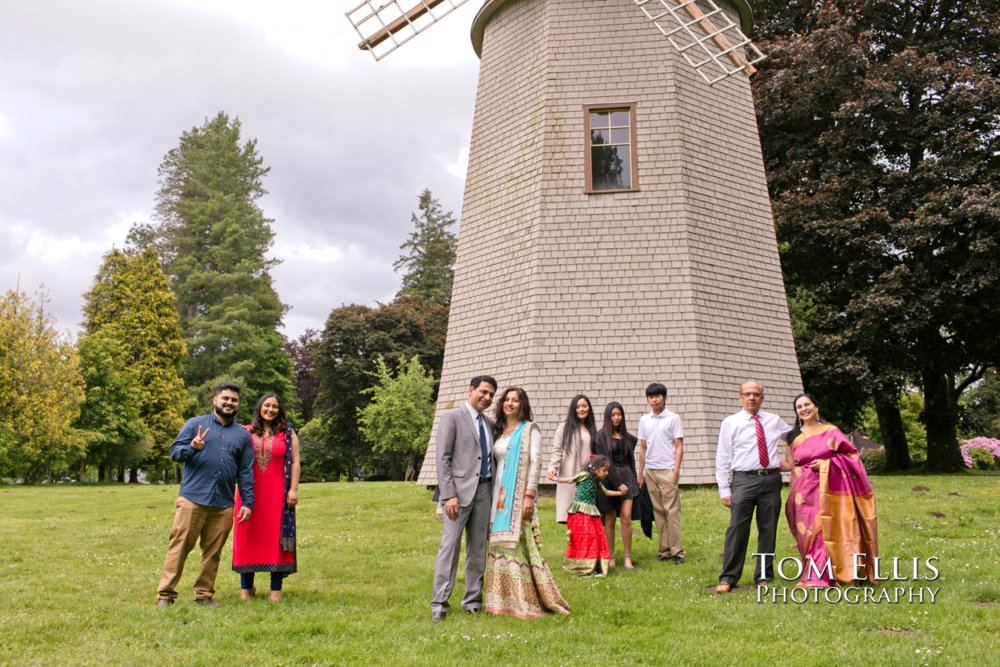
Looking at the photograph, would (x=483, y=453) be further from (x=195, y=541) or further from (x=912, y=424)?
(x=912, y=424)

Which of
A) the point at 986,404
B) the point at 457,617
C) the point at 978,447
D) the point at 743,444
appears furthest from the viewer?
the point at 986,404

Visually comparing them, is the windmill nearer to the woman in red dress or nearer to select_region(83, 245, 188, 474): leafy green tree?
the woman in red dress

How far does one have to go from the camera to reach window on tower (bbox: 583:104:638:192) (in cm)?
1527

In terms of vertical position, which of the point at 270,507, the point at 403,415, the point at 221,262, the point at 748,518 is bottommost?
the point at 748,518

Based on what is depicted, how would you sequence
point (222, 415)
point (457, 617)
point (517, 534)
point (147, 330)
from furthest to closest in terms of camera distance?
point (147, 330), point (222, 415), point (517, 534), point (457, 617)

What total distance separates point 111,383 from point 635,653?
3125 cm

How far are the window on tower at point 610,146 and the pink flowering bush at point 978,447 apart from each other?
24533mm

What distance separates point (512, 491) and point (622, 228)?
8.80m

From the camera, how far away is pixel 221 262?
46.3 meters

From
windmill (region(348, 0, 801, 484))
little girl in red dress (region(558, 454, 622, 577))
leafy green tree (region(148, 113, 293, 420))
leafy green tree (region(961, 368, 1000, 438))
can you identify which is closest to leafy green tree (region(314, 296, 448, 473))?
leafy green tree (region(148, 113, 293, 420))

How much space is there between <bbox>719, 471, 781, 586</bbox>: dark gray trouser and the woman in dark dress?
4.57 feet

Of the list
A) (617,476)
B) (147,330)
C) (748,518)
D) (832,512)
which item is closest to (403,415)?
(147,330)

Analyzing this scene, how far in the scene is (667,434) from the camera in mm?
9391

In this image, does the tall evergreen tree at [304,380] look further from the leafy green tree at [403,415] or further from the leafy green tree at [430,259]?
the leafy green tree at [403,415]
